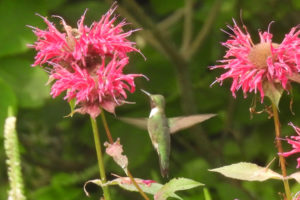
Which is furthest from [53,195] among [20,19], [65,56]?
[65,56]

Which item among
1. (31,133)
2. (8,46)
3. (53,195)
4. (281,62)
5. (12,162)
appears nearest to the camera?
(12,162)

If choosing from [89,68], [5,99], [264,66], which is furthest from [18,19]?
[264,66]

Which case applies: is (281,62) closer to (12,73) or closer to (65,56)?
(65,56)

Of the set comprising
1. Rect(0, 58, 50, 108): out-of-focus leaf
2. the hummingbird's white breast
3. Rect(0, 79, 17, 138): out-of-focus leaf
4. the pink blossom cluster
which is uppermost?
Rect(0, 58, 50, 108): out-of-focus leaf

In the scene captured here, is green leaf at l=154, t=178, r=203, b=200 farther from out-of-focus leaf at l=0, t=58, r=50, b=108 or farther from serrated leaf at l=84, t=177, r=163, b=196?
out-of-focus leaf at l=0, t=58, r=50, b=108

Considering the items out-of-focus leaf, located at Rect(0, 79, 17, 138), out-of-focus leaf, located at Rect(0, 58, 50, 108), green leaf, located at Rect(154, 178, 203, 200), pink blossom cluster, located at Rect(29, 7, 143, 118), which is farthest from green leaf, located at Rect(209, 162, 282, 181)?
out-of-focus leaf, located at Rect(0, 58, 50, 108)
